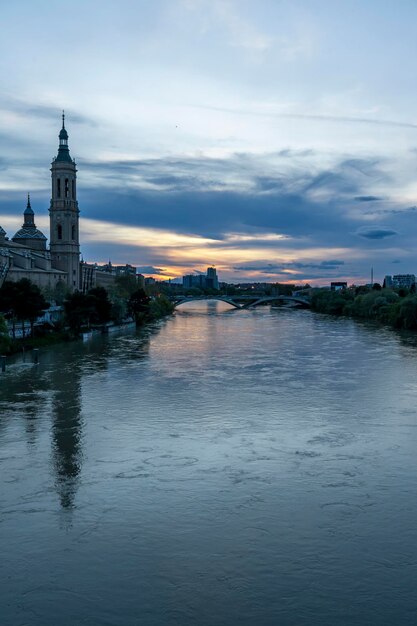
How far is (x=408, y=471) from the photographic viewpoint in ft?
51.4

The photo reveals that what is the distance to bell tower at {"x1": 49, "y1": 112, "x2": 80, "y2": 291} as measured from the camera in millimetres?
76062

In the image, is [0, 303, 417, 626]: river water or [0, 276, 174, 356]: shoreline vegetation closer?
[0, 303, 417, 626]: river water

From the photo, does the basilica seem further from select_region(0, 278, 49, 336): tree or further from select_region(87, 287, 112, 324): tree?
select_region(0, 278, 49, 336): tree

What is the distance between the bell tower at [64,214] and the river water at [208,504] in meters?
51.2

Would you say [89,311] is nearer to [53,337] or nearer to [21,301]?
[53,337]

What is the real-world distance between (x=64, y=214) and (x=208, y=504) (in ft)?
218

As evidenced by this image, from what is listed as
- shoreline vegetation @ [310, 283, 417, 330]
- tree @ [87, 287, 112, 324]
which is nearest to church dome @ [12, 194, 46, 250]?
tree @ [87, 287, 112, 324]

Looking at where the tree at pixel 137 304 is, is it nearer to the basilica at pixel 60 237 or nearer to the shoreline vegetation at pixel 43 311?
the shoreline vegetation at pixel 43 311

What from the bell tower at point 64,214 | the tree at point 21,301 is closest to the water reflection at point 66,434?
the tree at point 21,301

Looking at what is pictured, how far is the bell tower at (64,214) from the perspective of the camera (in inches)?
2995

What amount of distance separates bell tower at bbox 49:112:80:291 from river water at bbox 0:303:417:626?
168 feet

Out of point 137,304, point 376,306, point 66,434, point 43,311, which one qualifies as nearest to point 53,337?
point 43,311

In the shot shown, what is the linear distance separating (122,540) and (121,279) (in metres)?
84.0

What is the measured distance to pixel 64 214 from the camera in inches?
2987
